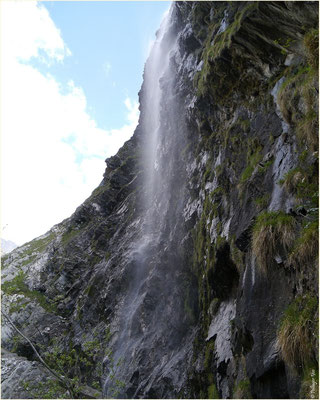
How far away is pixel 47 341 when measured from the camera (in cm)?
2720

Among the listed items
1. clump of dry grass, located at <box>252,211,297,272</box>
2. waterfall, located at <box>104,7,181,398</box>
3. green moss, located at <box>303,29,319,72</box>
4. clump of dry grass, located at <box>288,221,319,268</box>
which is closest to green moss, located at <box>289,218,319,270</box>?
clump of dry grass, located at <box>288,221,319,268</box>

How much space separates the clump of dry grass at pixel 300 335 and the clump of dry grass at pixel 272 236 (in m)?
1.57

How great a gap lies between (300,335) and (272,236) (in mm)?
2710

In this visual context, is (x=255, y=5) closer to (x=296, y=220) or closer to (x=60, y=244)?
(x=296, y=220)

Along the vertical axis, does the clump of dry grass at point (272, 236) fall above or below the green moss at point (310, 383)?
above

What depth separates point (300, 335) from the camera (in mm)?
7184

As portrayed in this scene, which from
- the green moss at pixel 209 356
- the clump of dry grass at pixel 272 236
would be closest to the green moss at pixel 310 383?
the clump of dry grass at pixel 272 236

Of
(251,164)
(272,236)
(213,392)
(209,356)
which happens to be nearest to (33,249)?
(209,356)

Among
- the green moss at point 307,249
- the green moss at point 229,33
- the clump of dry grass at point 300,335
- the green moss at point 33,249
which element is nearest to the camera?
the clump of dry grass at point 300,335

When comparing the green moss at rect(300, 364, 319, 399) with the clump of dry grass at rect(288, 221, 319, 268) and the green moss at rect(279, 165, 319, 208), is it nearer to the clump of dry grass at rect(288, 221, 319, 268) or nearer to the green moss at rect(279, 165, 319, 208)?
the clump of dry grass at rect(288, 221, 319, 268)

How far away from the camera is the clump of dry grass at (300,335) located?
704cm

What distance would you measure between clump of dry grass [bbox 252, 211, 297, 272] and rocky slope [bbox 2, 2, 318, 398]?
0.11ft

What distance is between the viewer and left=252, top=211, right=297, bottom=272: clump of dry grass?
29.0ft

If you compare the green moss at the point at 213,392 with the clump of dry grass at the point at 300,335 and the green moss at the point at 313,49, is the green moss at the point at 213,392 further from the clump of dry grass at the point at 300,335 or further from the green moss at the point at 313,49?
the green moss at the point at 313,49
